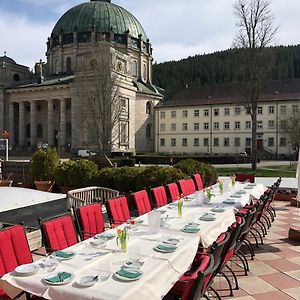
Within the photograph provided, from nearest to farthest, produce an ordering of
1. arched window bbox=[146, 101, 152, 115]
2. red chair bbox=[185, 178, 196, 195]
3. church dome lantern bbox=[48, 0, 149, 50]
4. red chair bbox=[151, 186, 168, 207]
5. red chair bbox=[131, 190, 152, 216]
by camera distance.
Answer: red chair bbox=[131, 190, 152, 216]
red chair bbox=[151, 186, 168, 207]
red chair bbox=[185, 178, 196, 195]
arched window bbox=[146, 101, 152, 115]
church dome lantern bbox=[48, 0, 149, 50]

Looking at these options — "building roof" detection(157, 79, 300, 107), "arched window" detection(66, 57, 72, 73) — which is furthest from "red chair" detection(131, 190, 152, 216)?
"arched window" detection(66, 57, 72, 73)

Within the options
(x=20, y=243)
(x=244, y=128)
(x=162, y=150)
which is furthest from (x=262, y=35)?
(x=162, y=150)

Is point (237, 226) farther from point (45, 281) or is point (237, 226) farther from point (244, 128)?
point (244, 128)

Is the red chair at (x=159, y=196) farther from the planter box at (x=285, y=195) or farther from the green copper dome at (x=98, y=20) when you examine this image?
the green copper dome at (x=98, y=20)

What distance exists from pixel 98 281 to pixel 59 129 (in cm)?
6303

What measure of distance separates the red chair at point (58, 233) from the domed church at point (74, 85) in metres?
48.8

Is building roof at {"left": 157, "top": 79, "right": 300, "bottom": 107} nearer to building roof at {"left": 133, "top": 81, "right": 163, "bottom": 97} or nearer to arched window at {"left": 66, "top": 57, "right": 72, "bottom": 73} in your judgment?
building roof at {"left": 133, "top": 81, "right": 163, "bottom": 97}

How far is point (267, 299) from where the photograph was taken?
5191 mm

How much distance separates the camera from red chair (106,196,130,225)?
22.2 feet

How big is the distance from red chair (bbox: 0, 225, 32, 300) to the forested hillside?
344ft

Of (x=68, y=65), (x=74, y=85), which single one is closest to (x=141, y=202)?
(x=74, y=85)

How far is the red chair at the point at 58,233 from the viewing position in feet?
15.6

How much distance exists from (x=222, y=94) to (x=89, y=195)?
189 feet

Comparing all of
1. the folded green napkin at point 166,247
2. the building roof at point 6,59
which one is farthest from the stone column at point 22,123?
the folded green napkin at point 166,247
